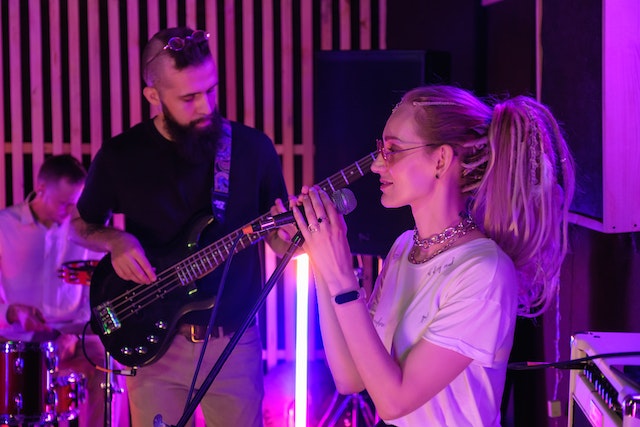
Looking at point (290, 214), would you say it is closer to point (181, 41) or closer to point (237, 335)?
point (237, 335)

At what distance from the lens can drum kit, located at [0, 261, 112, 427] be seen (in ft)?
11.3

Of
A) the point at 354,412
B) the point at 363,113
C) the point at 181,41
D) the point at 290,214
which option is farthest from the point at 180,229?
the point at 354,412

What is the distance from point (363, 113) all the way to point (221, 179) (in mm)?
1328

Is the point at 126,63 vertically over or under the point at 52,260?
over

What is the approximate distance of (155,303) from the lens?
2855 millimetres

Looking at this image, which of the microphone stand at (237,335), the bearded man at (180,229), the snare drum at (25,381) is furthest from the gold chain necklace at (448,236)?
the snare drum at (25,381)

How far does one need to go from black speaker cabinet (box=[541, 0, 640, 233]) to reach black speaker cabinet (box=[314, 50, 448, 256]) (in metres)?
1.10

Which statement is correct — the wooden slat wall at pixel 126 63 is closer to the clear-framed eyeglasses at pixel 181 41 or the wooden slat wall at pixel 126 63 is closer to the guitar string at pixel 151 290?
the clear-framed eyeglasses at pixel 181 41

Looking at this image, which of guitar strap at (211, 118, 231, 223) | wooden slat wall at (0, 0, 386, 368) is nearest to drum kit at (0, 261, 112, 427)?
guitar strap at (211, 118, 231, 223)

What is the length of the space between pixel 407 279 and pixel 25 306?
9.07 ft

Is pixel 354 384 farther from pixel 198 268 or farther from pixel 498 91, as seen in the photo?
pixel 498 91

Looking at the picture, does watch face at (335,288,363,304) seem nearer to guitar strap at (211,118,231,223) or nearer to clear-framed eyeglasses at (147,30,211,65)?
guitar strap at (211,118,231,223)

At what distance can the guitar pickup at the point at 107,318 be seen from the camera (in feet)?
9.52

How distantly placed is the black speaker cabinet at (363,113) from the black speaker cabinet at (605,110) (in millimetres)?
1104
